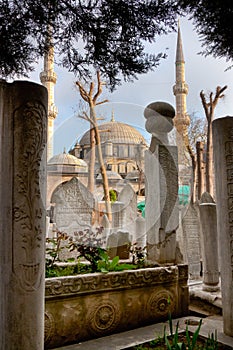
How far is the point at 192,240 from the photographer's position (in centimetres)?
597

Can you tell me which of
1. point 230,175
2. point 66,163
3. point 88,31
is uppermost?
point 88,31

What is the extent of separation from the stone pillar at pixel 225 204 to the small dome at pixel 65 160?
80.3 inches

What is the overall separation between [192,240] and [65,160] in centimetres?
277

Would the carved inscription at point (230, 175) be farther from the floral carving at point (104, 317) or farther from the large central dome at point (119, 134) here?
the large central dome at point (119, 134)

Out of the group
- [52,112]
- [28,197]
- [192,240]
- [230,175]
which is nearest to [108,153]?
[192,240]

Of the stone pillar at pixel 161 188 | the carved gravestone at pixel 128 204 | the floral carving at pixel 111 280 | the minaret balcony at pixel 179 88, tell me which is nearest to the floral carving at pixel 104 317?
the floral carving at pixel 111 280

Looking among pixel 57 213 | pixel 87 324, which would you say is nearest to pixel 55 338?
pixel 87 324

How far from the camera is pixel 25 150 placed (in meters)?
1.90

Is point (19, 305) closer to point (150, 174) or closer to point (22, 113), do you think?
point (22, 113)

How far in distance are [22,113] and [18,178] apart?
384 mm

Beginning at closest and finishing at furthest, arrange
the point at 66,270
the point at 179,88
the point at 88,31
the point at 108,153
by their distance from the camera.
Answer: the point at 88,31 < the point at 66,270 < the point at 108,153 < the point at 179,88

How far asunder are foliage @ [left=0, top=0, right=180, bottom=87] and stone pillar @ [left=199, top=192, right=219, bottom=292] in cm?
218

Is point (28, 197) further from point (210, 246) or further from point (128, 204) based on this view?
point (128, 204)

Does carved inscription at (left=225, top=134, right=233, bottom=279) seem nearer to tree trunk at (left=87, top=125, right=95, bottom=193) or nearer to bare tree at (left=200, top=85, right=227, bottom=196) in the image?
tree trunk at (left=87, top=125, right=95, bottom=193)
